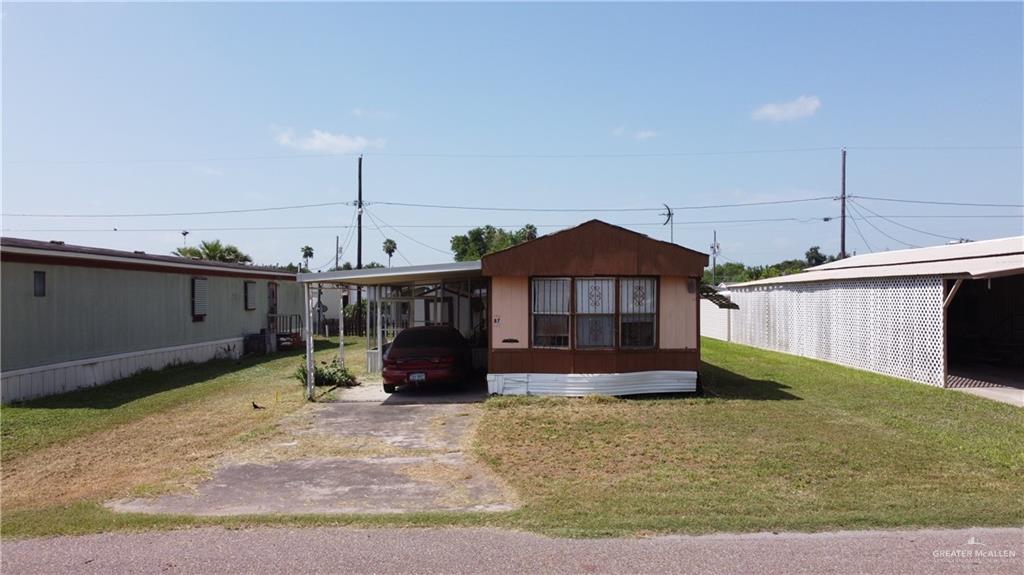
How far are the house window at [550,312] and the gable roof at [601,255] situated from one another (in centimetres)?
30

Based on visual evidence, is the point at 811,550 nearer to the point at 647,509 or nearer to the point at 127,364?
the point at 647,509

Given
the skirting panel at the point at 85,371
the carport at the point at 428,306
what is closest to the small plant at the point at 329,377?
the carport at the point at 428,306

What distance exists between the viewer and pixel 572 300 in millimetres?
12508

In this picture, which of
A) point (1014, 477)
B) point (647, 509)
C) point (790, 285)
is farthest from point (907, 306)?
point (647, 509)

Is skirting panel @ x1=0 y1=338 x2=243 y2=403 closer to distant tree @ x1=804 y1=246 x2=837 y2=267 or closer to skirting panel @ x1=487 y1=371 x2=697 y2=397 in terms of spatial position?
skirting panel @ x1=487 y1=371 x2=697 y2=397

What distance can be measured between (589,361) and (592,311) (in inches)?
37.8

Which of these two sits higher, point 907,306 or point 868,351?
point 907,306

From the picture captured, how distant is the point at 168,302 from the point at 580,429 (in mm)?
13769

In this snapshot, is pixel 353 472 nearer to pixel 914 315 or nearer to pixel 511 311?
pixel 511 311

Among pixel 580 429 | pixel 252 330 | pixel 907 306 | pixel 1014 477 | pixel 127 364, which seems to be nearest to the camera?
pixel 1014 477

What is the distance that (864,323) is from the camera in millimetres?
16625

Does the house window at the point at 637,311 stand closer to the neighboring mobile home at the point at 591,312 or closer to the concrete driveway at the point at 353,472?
the neighboring mobile home at the point at 591,312

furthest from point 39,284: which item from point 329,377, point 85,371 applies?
point 329,377

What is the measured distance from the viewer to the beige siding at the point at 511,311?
41.5ft
